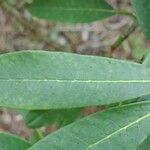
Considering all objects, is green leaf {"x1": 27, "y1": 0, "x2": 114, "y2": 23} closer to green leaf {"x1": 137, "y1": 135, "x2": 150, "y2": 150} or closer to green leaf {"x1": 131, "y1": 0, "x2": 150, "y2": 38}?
green leaf {"x1": 131, "y1": 0, "x2": 150, "y2": 38}

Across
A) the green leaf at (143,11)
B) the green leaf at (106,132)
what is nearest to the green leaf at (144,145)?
the green leaf at (106,132)

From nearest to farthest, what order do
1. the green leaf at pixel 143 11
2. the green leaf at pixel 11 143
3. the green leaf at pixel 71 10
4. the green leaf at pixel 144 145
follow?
the green leaf at pixel 144 145
the green leaf at pixel 143 11
the green leaf at pixel 11 143
the green leaf at pixel 71 10

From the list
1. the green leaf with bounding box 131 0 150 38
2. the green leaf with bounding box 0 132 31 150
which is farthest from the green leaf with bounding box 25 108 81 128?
the green leaf with bounding box 131 0 150 38

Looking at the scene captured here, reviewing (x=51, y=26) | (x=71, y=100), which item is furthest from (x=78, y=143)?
(x=51, y=26)

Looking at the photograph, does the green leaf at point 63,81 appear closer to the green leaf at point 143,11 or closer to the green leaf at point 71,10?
the green leaf at point 143,11

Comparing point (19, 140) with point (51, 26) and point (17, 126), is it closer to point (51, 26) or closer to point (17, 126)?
point (17, 126)
